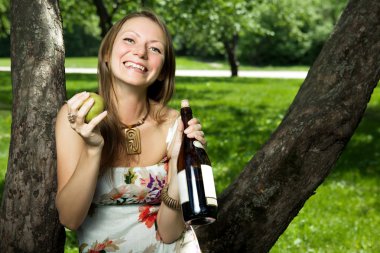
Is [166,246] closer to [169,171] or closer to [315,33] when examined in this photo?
[169,171]

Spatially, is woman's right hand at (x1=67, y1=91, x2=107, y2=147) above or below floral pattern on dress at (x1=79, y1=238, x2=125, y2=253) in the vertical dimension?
above

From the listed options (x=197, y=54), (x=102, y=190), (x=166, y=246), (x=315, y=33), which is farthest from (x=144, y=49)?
(x=197, y=54)

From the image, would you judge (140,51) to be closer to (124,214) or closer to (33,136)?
(124,214)

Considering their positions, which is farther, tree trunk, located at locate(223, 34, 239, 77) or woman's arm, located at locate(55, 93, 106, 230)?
tree trunk, located at locate(223, 34, 239, 77)

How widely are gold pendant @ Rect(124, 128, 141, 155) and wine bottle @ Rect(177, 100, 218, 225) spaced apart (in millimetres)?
221

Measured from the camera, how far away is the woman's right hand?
2.36 metres

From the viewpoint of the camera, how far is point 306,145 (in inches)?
132

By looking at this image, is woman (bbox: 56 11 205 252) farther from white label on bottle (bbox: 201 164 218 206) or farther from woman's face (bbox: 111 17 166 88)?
white label on bottle (bbox: 201 164 218 206)

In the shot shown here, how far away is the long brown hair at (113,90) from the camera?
2.77 metres

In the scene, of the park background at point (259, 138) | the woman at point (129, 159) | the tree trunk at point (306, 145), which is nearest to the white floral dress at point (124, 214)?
the woman at point (129, 159)

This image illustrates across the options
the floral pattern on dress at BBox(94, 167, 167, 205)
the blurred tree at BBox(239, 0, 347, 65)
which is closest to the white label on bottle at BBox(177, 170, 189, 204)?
the floral pattern on dress at BBox(94, 167, 167, 205)

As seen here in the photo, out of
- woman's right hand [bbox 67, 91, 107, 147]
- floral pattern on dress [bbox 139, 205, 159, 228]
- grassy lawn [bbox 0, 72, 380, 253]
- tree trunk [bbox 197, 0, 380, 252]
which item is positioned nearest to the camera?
woman's right hand [bbox 67, 91, 107, 147]

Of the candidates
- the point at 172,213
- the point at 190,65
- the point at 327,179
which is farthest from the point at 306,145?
the point at 190,65

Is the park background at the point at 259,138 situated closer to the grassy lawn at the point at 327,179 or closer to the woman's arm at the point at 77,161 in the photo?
the grassy lawn at the point at 327,179
